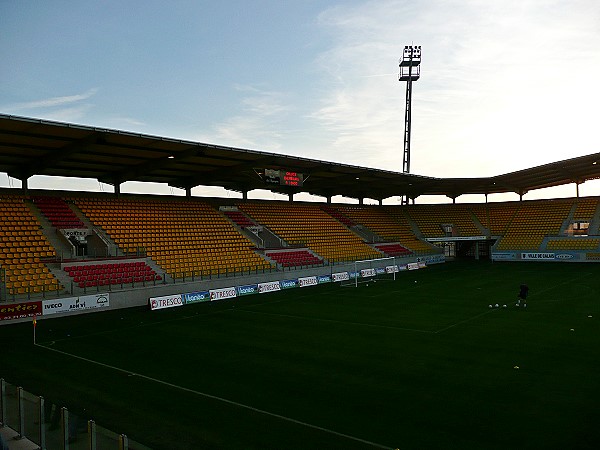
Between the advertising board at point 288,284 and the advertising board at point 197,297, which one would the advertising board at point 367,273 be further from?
the advertising board at point 197,297

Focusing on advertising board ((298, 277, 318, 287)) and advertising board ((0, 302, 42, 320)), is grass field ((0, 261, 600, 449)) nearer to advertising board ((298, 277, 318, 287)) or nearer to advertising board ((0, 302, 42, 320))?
advertising board ((0, 302, 42, 320))

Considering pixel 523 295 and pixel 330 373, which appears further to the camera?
pixel 523 295

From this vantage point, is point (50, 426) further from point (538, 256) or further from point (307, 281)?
point (538, 256)

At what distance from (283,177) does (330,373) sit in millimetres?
27614

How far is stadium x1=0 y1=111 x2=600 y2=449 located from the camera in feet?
35.6

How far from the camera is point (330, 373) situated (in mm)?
14758

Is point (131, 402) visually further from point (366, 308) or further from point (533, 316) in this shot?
point (533, 316)

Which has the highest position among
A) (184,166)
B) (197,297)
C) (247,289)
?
(184,166)

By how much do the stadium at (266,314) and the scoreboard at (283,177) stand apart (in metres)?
0.13

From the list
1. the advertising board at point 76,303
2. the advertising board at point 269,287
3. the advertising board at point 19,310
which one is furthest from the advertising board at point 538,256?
the advertising board at point 19,310

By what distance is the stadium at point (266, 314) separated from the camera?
35.6 ft

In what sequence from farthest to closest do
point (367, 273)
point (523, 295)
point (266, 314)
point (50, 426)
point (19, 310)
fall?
point (367, 273) → point (266, 314) → point (523, 295) → point (19, 310) → point (50, 426)

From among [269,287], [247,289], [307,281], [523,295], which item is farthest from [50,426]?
[307,281]

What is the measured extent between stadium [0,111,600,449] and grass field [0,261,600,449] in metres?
0.08
